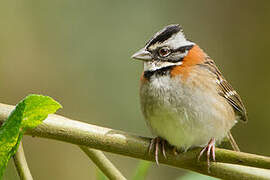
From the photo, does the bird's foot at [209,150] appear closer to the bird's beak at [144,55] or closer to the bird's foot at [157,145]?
the bird's foot at [157,145]

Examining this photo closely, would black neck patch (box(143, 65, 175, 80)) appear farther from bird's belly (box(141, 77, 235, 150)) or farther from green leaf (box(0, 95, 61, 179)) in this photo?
green leaf (box(0, 95, 61, 179))

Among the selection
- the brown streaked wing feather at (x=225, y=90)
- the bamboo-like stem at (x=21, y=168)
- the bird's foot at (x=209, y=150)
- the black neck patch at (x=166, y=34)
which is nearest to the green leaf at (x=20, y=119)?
the bamboo-like stem at (x=21, y=168)

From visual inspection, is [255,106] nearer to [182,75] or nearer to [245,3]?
[245,3]

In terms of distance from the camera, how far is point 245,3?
595cm

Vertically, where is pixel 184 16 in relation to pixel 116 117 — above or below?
above

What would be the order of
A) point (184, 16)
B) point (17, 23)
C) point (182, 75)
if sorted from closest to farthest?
point (182, 75)
point (17, 23)
point (184, 16)

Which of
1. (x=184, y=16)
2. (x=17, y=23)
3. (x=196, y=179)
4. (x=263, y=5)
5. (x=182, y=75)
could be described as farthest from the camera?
(x=184, y=16)

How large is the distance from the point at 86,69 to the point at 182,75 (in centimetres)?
323

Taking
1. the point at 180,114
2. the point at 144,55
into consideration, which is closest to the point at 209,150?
the point at 180,114

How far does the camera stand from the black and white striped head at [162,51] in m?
2.83

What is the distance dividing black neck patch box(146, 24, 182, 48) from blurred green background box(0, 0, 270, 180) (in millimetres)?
2720

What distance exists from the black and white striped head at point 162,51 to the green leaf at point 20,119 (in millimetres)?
1565

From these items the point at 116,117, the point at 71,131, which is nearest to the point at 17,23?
the point at 116,117

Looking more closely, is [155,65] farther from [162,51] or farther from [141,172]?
[141,172]
